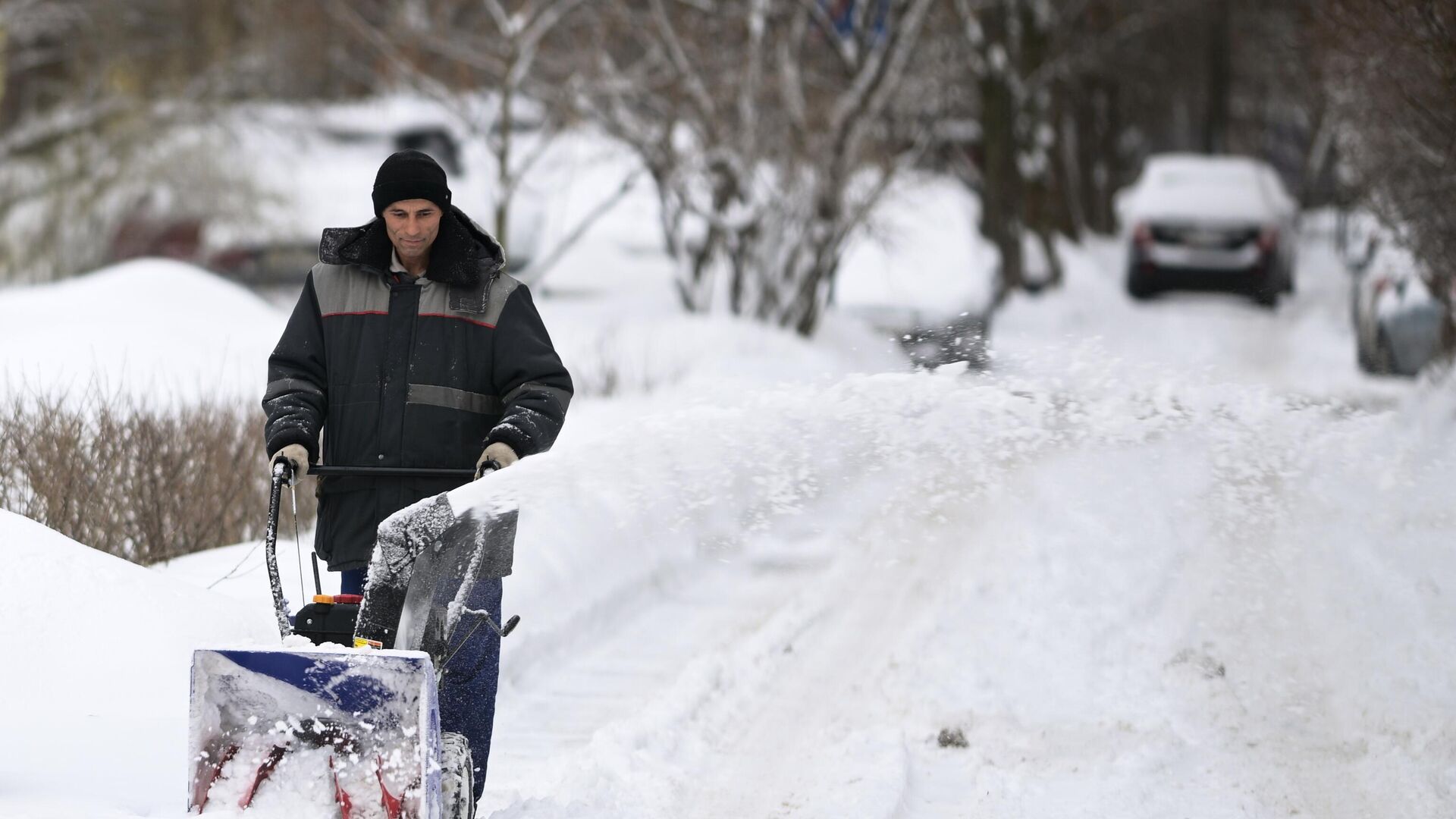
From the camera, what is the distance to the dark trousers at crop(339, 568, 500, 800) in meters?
3.82

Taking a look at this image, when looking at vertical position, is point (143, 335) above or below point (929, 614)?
above

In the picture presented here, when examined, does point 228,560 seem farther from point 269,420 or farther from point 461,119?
point 461,119

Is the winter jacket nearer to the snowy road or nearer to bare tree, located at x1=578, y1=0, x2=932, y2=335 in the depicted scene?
the snowy road

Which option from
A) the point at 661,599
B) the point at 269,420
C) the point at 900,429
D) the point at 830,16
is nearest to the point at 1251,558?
the point at 900,429

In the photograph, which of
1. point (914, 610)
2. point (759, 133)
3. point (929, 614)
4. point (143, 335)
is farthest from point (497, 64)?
point (929, 614)

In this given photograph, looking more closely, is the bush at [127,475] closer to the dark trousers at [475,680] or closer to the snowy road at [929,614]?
the snowy road at [929,614]

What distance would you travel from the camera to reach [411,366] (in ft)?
12.7

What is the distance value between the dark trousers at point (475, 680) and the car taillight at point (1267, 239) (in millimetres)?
17526

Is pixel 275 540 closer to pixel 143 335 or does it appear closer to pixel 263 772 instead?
pixel 263 772

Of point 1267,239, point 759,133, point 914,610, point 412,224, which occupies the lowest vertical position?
point 914,610

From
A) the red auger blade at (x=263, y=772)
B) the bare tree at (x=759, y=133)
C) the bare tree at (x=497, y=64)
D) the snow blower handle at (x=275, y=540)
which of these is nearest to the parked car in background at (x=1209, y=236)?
the bare tree at (x=759, y=133)

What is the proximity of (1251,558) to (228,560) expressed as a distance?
4660mm

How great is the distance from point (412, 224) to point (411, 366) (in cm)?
33

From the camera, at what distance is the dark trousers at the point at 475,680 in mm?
3822
